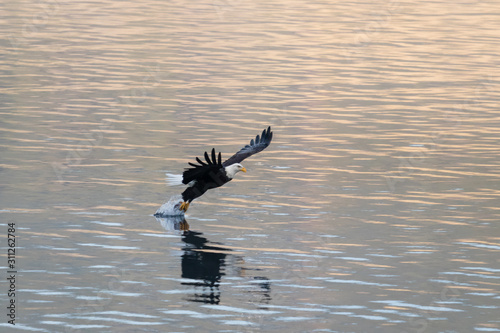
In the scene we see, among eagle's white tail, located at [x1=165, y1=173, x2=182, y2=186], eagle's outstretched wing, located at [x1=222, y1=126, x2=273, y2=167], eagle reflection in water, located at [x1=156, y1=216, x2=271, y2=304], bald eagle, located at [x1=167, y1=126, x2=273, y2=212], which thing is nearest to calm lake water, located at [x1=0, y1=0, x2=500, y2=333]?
eagle reflection in water, located at [x1=156, y1=216, x2=271, y2=304]

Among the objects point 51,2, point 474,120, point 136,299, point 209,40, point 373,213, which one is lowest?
point 136,299

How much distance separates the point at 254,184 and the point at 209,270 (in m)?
7.04

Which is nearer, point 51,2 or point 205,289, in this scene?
point 205,289

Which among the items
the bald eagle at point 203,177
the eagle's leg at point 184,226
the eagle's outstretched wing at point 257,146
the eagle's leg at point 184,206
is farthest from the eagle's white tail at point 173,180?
the eagle's outstretched wing at point 257,146

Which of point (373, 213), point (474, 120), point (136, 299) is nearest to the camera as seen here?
point (136, 299)

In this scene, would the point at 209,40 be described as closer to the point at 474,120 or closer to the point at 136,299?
the point at 474,120

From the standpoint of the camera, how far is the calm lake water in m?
16.5

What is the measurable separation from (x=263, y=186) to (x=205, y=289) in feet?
25.7

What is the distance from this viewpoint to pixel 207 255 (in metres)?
18.9

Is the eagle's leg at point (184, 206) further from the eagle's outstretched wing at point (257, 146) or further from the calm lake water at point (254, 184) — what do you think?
the eagle's outstretched wing at point (257, 146)

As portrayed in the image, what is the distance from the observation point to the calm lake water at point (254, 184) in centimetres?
1652

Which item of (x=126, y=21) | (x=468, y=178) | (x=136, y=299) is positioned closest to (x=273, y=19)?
(x=126, y=21)

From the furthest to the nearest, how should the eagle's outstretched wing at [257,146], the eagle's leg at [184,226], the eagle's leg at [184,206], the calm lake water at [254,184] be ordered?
1. the eagle's outstretched wing at [257,146]
2. the eagle's leg at [184,206]
3. the eagle's leg at [184,226]
4. the calm lake water at [254,184]

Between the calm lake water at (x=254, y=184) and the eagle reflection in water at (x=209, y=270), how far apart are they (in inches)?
2.0
